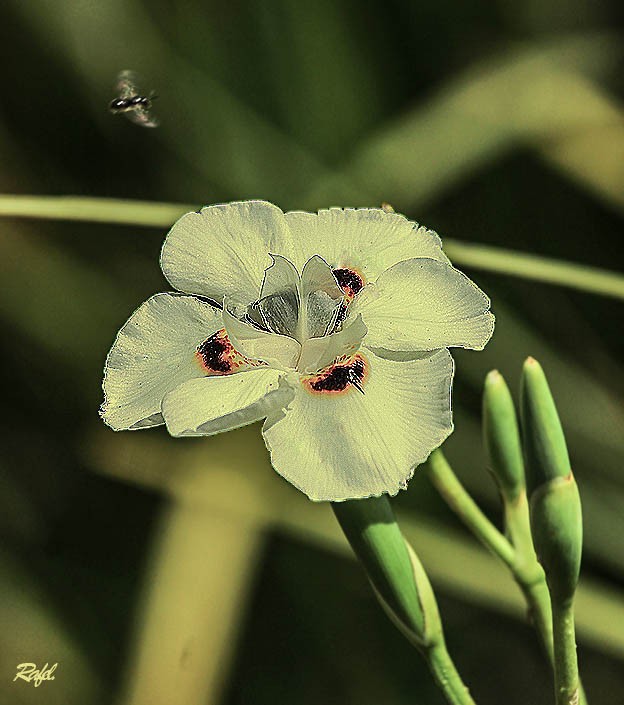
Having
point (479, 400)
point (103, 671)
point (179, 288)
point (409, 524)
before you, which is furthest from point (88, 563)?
point (179, 288)

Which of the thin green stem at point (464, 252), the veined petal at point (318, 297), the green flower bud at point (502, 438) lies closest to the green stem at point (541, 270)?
the thin green stem at point (464, 252)

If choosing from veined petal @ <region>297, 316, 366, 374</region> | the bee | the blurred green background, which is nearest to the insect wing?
the bee

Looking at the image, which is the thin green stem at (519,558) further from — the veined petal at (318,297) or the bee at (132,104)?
the bee at (132,104)

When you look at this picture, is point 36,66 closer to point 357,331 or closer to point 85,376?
point 85,376

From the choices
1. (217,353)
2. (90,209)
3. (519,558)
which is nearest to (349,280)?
(217,353)

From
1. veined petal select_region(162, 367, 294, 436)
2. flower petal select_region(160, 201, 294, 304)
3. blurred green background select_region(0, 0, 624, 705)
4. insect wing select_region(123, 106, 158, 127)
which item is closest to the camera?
veined petal select_region(162, 367, 294, 436)

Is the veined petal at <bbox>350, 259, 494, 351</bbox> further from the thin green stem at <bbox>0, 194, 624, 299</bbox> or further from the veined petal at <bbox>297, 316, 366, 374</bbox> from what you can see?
the thin green stem at <bbox>0, 194, 624, 299</bbox>

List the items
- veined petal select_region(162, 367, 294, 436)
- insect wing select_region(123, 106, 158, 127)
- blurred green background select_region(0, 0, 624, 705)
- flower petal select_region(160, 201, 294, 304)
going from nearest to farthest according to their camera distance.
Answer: veined petal select_region(162, 367, 294, 436) → flower petal select_region(160, 201, 294, 304) → insect wing select_region(123, 106, 158, 127) → blurred green background select_region(0, 0, 624, 705)
